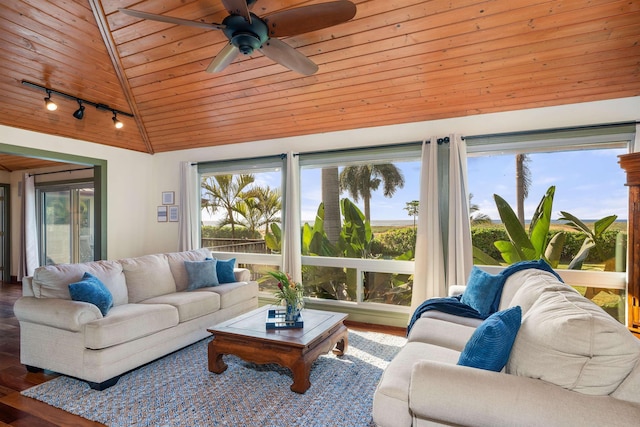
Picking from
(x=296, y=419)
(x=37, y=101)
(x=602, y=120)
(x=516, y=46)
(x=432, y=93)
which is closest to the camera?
(x=296, y=419)

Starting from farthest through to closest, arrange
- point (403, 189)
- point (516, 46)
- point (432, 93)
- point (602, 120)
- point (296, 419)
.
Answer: point (403, 189)
point (432, 93)
point (602, 120)
point (516, 46)
point (296, 419)

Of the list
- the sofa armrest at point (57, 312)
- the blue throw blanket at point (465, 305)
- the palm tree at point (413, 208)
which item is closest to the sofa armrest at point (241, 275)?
the sofa armrest at point (57, 312)

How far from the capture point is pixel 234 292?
13.8ft

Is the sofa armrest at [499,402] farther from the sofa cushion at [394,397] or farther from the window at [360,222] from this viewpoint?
the window at [360,222]

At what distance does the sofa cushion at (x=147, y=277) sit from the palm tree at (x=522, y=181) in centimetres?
393

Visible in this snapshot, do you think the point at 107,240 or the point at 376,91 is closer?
the point at 376,91

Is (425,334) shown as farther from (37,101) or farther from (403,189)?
(37,101)

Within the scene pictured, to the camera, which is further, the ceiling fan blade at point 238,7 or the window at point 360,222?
the window at point 360,222

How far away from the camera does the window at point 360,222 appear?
180 inches

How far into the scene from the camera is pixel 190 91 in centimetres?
444

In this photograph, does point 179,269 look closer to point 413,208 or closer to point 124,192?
point 124,192

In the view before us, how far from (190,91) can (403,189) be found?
2864 millimetres

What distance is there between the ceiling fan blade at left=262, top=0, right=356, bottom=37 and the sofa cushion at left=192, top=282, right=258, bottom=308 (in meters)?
2.74

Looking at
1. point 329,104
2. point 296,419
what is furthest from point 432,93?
point 296,419
